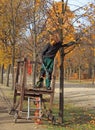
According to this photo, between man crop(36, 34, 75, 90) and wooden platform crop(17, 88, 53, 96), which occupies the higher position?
man crop(36, 34, 75, 90)

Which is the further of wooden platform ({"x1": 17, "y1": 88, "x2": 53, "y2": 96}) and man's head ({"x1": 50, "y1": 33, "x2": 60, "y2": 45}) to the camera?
man's head ({"x1": 50, "y1": 33, "x2": 60, "y2": 45})

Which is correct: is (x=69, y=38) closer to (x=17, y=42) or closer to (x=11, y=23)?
(x=11, y=23)

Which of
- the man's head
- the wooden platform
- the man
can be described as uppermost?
the man's head

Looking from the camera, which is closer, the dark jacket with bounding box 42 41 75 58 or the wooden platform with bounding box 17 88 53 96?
the wooden platform with bounding box 17 88 53 96

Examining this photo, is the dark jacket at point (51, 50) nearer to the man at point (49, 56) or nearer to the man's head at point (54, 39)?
the man at point (49, 56)

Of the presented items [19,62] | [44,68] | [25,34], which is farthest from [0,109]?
[25,34]

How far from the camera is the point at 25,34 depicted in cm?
3084

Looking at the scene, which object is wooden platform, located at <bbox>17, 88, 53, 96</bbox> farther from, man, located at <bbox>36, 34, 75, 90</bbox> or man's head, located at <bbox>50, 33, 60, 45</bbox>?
man's head, located at <bbox>50, 33, 60, 45</bbox>

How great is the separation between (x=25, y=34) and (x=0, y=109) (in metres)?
13.9

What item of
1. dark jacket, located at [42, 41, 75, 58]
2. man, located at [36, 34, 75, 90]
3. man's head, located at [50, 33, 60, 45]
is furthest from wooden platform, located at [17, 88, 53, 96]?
man's head, located at [50, 33, 60, 45]

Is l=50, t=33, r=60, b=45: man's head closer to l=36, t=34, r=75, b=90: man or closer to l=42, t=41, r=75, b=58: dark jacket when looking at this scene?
l=36, t=34, r=75, b=90: man

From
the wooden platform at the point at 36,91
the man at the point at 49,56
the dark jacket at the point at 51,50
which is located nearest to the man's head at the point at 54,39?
the man at the point at 49,56

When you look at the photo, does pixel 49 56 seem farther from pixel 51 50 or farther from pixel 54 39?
pixel 54 39

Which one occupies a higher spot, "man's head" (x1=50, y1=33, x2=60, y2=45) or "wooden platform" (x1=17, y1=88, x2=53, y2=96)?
"man's head" (x1=50, y1=33, x2=60, y2=45)
